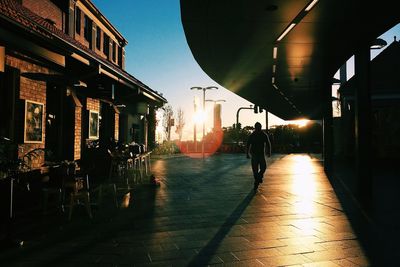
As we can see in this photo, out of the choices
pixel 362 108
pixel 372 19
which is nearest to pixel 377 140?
pixel 362 108

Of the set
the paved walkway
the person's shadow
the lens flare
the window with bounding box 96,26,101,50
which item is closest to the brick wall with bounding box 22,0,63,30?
the window with bounding box 96,26,101,50

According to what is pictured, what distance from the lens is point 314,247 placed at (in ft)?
13.6

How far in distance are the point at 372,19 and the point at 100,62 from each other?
6.14 m

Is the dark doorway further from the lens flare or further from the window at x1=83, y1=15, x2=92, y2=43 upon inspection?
the lens flare

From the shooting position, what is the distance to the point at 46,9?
1280 cm

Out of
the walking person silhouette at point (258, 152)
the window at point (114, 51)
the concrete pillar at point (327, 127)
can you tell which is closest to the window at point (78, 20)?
the window at point (114, 51)

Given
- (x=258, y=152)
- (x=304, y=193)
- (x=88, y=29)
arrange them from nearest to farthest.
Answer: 1. (x=304, y=193)
2. (x=258, y=152)
3. (x=88, y=29)

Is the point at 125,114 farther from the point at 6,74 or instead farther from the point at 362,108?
the point at 362,108

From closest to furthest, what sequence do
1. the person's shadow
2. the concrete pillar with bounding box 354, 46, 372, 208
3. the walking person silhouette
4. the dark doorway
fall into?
the person's shadow → the concrete pillar with bounding box 354, 46, 372, 208 → the walking person silhouette → the dark doorway

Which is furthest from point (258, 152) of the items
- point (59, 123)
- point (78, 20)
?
point (78, 20)

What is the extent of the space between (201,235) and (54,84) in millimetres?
6921

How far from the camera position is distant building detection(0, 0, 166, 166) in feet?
18.0

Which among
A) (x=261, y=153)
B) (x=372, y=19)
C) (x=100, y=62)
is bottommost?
(x=261, y=153)

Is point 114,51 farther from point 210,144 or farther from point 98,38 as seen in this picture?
point 210,144
